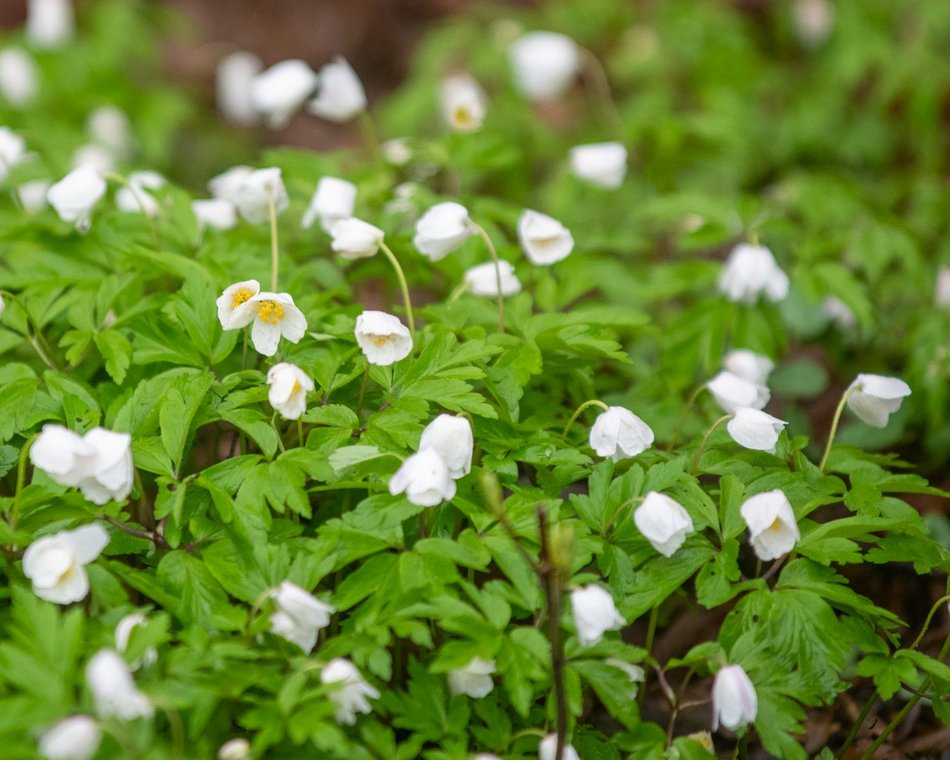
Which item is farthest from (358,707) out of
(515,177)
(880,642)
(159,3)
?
(159,3)

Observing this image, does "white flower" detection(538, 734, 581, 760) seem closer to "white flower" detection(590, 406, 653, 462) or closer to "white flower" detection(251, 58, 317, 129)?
"white flower" detection(590, 406, 653, 462)

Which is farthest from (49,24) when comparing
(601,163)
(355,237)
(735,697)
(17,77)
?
(735,697)

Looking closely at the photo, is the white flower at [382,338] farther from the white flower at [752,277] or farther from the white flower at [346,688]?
the white flower at [752,277]

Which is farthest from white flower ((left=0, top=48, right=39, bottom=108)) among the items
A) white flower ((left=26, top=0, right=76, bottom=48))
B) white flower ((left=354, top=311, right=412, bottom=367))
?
white flower ((left=354, top=311, right=412, bottom=367))

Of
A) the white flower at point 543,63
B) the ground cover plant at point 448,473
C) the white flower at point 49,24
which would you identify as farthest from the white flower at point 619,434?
the white flower at point 49,24

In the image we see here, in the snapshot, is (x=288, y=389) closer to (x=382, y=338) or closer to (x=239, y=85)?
(x=382, y=338)

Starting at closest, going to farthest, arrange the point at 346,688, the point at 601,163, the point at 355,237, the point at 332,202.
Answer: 1. the point at 346,688
2. the point at 355,237
3. the point at 332,202
4. the point at 601,163
